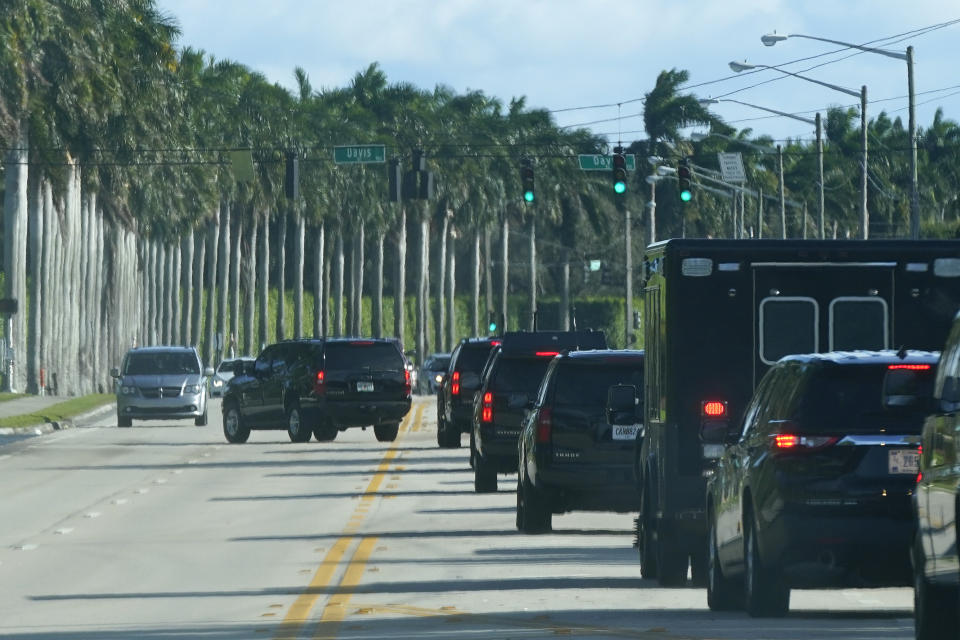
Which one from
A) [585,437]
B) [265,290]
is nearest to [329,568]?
[585,437]

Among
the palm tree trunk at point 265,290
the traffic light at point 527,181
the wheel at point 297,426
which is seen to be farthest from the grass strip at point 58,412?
the palm tree trunk at point 265,290

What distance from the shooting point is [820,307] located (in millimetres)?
15516

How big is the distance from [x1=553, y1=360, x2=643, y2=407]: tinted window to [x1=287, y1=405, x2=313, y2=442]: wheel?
21.4 meters

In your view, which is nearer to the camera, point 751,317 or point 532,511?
point 751,317

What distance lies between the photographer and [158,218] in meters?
89.0

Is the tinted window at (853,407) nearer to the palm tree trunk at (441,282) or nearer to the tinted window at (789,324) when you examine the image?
the tinted window at (789,324)

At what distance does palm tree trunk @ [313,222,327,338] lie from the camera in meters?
112

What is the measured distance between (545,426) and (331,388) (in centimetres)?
2048

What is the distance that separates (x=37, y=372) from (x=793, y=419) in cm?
6030

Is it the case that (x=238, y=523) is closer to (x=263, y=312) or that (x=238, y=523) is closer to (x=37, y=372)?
(x=37, y=372)

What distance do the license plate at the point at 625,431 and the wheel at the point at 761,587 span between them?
602 centimetres

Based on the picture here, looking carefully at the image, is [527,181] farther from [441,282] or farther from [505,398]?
[441,282]

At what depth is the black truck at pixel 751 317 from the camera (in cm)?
1538

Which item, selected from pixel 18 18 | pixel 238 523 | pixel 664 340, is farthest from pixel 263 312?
pixel 664 340
